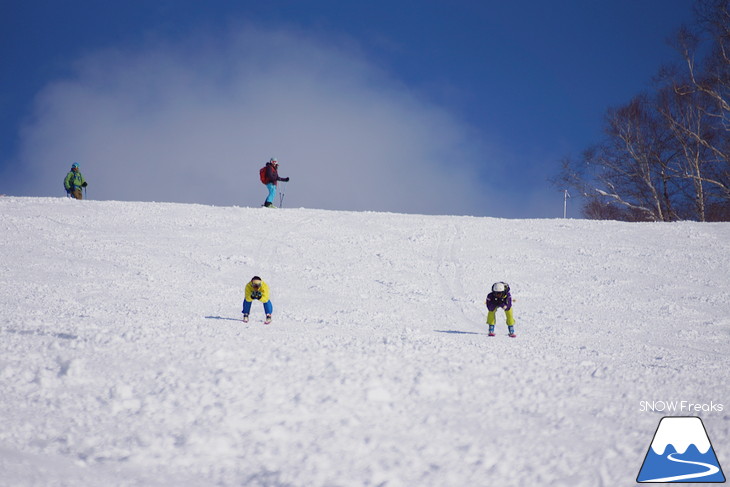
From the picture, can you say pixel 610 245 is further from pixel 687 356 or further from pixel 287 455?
pixel 287 455

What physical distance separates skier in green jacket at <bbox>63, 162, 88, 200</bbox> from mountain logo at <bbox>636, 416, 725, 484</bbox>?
21623mm

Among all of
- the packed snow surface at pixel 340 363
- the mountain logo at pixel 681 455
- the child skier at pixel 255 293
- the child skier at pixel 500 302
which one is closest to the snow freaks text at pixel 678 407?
the packed snow surface at pixel 340 363

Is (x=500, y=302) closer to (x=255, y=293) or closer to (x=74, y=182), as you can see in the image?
(x=255, y=293)

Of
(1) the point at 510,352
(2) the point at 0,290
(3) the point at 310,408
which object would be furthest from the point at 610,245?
(2) the point at 0,290

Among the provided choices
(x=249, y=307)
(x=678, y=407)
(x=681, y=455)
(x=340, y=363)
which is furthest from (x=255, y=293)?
(x=681, y=455)

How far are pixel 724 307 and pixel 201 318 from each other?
35.1ft

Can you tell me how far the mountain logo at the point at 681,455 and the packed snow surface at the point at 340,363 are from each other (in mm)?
99

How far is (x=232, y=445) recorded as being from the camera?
13.1 feet

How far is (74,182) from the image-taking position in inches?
794

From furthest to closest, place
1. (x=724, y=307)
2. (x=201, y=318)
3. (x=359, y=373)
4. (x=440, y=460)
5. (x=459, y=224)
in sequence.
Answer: (x=459, y=224) < (x=724, y=307) < (x=201, y=318) < (x=359, y=373) < (x=440, y=460)

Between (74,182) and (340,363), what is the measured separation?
61.9 feet

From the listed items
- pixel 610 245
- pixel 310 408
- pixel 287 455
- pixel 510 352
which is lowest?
pixel 287 455

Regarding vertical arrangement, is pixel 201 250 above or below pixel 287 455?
above

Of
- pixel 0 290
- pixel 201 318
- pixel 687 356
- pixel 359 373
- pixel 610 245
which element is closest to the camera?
pixel 359 373
